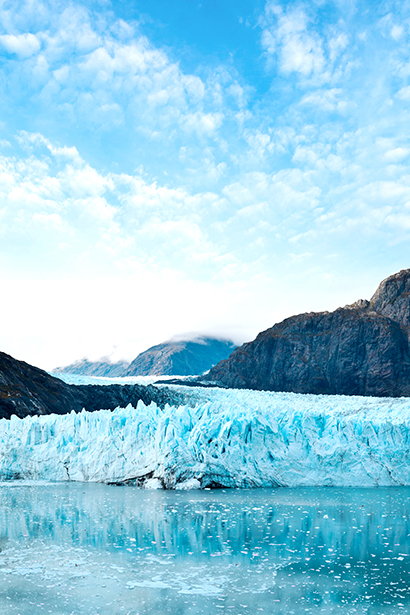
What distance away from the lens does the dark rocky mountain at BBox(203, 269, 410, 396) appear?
246 ft

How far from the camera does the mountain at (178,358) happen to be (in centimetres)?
12275

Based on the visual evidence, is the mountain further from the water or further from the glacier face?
the water

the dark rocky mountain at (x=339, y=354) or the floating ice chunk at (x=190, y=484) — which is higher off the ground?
the dark rocky mountain at (x=339, y=354)

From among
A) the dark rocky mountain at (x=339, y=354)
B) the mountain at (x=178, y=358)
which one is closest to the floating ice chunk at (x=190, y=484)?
the dark rocky mountain at (x=339, y=354)

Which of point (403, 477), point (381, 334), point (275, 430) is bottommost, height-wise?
point (403, 477)

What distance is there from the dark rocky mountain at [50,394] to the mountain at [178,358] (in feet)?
253

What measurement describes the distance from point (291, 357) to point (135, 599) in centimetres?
7732

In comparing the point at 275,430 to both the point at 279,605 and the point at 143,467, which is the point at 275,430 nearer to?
the point at 143,467

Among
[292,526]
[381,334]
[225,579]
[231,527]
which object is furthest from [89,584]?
[381,334]

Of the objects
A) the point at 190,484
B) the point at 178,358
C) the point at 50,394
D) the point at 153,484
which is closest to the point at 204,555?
the point at 190,484

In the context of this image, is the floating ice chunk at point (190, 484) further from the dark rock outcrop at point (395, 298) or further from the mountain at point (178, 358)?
the mountain at point (178, 358)

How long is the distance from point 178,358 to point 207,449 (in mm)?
111375

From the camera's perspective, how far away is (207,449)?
16.2 m

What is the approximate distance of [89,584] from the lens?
6.95m
